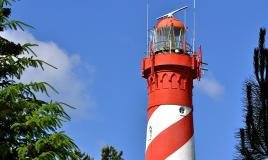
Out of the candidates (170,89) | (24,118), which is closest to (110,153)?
(170,89)

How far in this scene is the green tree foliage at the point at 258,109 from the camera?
9.68m

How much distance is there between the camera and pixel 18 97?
36.5 feet

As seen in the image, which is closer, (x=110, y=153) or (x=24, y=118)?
(x=24, y=118)

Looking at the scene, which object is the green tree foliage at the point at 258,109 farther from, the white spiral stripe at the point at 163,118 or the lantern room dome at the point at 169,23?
the lantern room dome at the point at 169,23

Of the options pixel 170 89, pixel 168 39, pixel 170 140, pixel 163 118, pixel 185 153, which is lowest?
pixel 185 153

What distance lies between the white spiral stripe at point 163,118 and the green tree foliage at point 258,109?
48.6ft

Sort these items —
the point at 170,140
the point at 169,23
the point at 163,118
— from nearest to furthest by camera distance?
the point at 170,140 < the point at 163,118 < the point at 169,23

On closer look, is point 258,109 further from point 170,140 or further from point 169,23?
point 169,23

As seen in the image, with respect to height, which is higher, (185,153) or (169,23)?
(169,23)

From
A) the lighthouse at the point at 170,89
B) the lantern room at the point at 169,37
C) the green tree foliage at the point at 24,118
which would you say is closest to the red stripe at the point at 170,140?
the lighthouse at the point at 170,89

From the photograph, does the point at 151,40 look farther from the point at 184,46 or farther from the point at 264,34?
the point at 264,34

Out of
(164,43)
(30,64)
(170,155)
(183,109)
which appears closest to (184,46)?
(164,43)

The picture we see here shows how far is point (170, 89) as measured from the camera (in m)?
25.8

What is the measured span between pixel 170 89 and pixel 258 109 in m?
15.9
